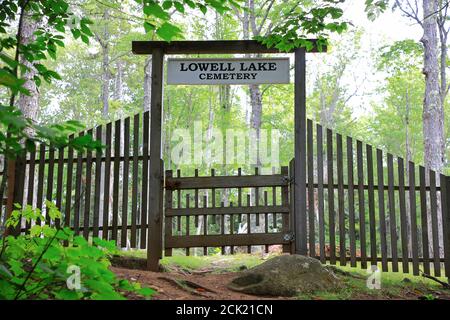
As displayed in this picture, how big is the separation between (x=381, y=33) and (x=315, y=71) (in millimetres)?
6275

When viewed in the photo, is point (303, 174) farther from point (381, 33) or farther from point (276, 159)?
point (381, 33)

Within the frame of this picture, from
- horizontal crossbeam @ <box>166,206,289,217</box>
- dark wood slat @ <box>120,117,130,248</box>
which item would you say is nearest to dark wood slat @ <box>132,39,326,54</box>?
dark wood slat @ <box>120,117,130,248</box>

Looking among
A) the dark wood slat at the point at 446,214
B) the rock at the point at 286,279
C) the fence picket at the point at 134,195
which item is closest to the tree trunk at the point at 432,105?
the dark wood slat at the point at 446,214

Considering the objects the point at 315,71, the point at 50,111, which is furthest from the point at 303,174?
the point at 50,111

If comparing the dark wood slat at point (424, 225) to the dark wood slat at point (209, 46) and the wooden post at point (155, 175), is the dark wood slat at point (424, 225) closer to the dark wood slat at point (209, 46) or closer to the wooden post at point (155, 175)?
the dark wood slat at point (209, 46)

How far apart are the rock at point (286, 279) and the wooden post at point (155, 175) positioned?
57.2 inches

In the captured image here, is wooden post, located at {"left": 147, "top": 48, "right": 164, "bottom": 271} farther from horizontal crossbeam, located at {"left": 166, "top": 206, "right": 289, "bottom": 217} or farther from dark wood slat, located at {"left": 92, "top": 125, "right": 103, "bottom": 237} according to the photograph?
dark wood slat, located at {"left": 92, "top": 125, "right": 103, "bottom": 237}

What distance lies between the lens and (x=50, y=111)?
34812mm

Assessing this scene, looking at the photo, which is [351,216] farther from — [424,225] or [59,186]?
[59,186]

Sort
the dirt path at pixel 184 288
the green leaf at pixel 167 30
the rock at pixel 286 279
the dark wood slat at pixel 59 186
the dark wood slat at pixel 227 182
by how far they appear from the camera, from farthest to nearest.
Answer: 1. the dark wood slat at pixel 59 186
2. the dark wood slat at pixel 227 182
3. the rock at pixel 286 279
4. the dirt path at pixel 184 288
5. the green leaf at pixel 167 30

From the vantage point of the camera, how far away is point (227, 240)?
6.35 meters

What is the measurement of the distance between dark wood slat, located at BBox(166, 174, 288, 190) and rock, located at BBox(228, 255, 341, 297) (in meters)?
1.24

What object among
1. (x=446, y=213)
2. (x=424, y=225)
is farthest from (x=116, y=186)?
(x=446, y=213)

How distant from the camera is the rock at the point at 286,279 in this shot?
502 cm
